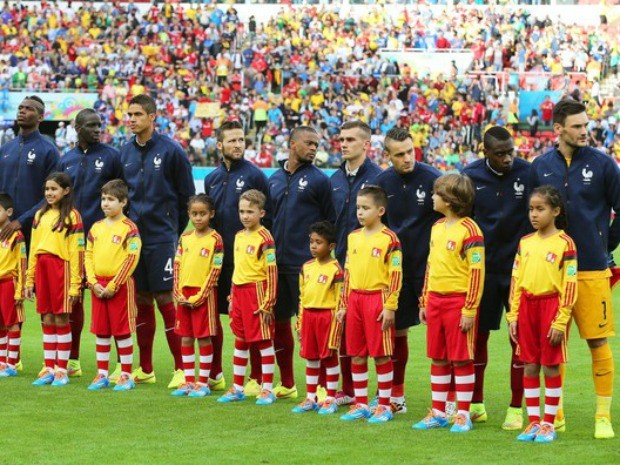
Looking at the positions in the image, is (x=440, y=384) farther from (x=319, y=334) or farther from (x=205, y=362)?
A: (x=205, y=362)

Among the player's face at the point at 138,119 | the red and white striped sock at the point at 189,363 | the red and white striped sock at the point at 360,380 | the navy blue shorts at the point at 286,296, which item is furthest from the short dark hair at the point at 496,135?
the player's face at the point at 138,119

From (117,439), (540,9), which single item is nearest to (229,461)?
(117,439)

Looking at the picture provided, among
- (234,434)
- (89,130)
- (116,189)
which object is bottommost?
(234,434)

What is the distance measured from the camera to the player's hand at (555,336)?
311 inches

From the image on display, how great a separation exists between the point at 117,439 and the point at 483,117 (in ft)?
94.1

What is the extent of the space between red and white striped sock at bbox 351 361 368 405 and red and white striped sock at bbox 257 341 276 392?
0.94 m

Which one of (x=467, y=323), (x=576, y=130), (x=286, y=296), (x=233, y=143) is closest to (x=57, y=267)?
(x=233, y=143)

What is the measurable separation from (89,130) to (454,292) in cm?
407

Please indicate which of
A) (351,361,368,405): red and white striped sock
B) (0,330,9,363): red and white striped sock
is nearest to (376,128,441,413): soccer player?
(351,361,368,405): red and white striped sock

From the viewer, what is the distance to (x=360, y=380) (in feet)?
29.4

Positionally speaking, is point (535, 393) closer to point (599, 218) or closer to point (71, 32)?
point (599, 218)

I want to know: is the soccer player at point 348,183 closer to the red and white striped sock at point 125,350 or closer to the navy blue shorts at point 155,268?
the navy blue shorts at point 155,268

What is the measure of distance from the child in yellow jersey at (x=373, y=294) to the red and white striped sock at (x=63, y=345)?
2893 mm

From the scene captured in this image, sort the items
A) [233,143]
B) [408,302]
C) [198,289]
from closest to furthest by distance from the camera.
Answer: [408,302]
[198,289]
[233,143]
